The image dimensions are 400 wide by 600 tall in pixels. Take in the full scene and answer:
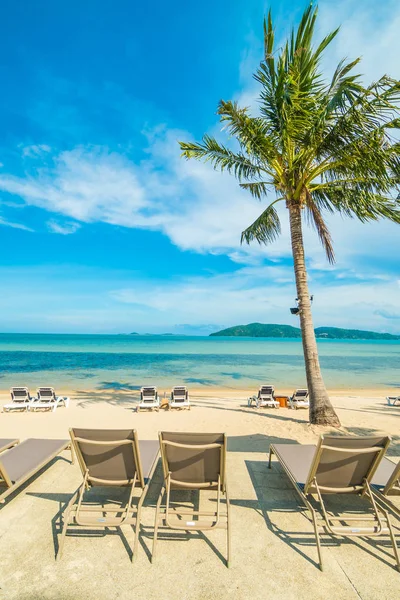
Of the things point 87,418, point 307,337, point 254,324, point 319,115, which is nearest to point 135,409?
point 87,418

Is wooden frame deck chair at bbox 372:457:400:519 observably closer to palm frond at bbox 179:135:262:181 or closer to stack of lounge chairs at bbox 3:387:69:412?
palm frond at bbox 179:135:262:181

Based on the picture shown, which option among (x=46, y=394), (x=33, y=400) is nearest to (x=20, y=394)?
(x=33, y=400)

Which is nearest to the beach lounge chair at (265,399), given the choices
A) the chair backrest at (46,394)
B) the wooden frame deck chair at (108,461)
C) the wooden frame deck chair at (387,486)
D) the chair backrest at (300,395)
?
the chair backrest at (300,395)

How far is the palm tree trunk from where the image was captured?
7445mm

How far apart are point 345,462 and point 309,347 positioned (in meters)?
4.76

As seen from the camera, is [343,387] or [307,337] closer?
[307,337]

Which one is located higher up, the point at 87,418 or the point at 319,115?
the point at 319,115

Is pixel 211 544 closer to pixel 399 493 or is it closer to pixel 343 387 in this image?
pixel 399 493

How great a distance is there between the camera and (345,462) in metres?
2.94

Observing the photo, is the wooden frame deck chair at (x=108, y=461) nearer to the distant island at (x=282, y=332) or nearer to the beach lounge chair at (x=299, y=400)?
the beach lounge chair at (x=299, y=400)

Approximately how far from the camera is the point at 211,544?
272 centimetres

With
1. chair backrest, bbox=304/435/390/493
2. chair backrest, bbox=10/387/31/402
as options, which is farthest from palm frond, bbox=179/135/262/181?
chair backrest, bbox=10/387/31/402

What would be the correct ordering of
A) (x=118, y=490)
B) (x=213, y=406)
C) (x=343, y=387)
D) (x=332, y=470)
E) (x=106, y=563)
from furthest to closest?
(x=343, y=387)
(x=213, y=406)
(x=118, y=490)
(x=332, y=470)
(x=106, y=563)

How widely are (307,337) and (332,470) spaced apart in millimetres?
4907
